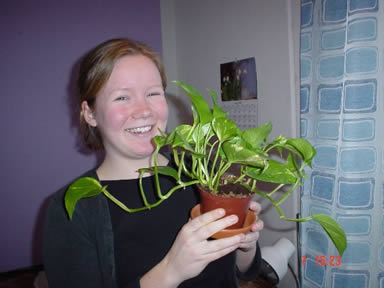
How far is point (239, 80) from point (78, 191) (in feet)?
4.37

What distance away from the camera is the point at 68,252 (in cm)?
58

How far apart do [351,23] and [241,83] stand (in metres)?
0.76

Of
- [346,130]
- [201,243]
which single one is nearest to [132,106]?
[201,243]

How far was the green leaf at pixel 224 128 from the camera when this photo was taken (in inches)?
16.0

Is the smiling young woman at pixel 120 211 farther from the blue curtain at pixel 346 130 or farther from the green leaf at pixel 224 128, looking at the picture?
the blue curtain at pixel 346 130

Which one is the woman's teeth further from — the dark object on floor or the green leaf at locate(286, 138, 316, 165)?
the dark object on floor

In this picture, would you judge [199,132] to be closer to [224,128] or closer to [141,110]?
[224,128]

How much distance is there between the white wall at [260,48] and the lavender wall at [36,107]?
709 millimetres

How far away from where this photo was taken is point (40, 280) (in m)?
1.49

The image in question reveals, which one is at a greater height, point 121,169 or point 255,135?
point 255,135

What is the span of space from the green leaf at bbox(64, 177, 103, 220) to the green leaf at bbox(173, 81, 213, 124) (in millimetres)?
224
